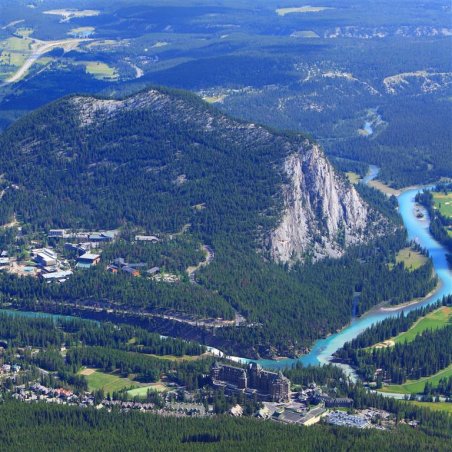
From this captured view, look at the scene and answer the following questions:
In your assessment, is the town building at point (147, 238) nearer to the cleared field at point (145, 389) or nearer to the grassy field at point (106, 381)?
the grassy field at point (106, 381)

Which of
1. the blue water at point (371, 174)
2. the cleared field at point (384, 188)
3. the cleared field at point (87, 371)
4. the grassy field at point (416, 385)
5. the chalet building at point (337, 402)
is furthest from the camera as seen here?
the blue water at point (371, 174)

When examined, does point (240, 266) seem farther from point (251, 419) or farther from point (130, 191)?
Result: point (251, 419)

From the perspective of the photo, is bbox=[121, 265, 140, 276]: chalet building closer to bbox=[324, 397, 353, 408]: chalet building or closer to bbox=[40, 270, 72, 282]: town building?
bbox=[40, 270, 72, 282]: town building

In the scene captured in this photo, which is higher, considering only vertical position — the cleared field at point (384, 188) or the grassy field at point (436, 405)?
the grassy field at point (436, 405)

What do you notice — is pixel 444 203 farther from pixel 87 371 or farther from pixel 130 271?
pixel 87 371

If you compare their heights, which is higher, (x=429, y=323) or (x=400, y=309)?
(x=429, y=323)

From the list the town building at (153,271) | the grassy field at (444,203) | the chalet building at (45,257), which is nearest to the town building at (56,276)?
the chalet building at (45,257)

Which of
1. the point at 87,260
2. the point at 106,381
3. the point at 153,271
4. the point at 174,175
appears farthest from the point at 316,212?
the point at 106,381
